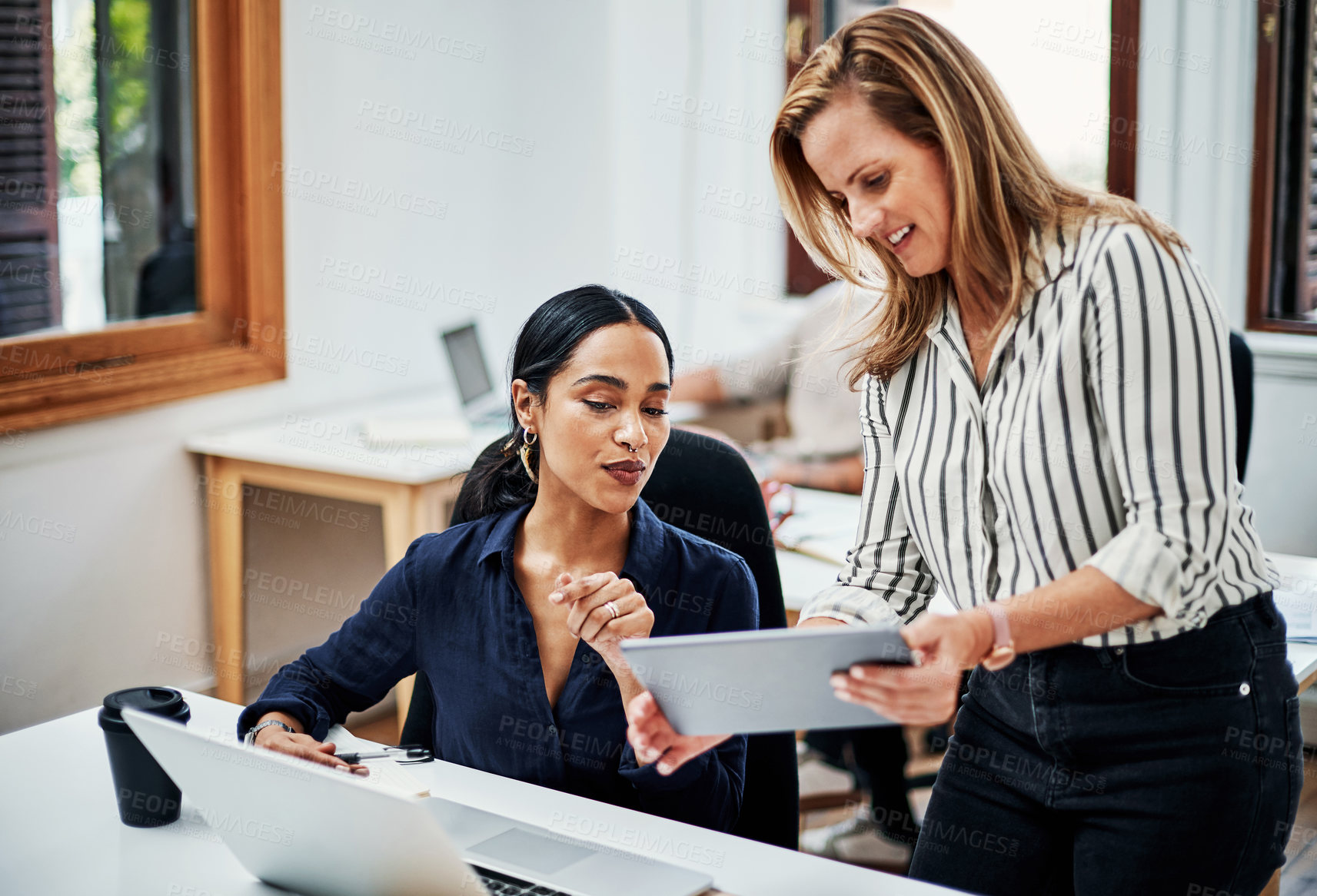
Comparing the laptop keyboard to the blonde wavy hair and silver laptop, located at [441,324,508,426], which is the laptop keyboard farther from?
silver laptop, located at [441,324,508,426]

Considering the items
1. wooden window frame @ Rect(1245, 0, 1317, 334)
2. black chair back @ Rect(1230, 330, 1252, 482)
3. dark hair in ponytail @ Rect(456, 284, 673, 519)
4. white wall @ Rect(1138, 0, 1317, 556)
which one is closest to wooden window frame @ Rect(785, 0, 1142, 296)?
white wall @ Rect(1138, 0, 1317, 556)

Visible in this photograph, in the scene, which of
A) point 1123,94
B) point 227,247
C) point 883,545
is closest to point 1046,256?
point 883,545

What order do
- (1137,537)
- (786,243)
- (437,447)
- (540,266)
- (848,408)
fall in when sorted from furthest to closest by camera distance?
1. (786,243)
2. (540,266)
3. (848,408)
4. (437,447)
5. (1137,537)

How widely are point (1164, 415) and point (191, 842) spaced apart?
1.00 m

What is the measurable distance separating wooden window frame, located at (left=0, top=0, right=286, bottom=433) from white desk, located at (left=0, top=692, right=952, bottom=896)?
1478 millimetres

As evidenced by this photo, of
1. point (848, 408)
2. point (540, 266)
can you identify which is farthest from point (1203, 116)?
point (540, 266)

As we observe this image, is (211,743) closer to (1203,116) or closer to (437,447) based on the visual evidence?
(437,447)

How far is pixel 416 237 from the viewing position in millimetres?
3395

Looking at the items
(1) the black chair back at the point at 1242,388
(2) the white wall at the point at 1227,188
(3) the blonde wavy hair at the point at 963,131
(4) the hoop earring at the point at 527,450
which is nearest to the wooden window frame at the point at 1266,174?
(2) the white wall at the point at 1227,188

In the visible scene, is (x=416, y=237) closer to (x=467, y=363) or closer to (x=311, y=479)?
(x=467, y=363)

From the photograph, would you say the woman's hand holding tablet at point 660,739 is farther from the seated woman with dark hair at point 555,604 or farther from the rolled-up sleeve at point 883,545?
the rolled-up sleeve at point 883,545

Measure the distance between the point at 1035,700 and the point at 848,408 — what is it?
2.09m

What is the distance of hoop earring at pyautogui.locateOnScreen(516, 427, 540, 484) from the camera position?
156 centimetres

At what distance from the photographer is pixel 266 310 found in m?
2.98
